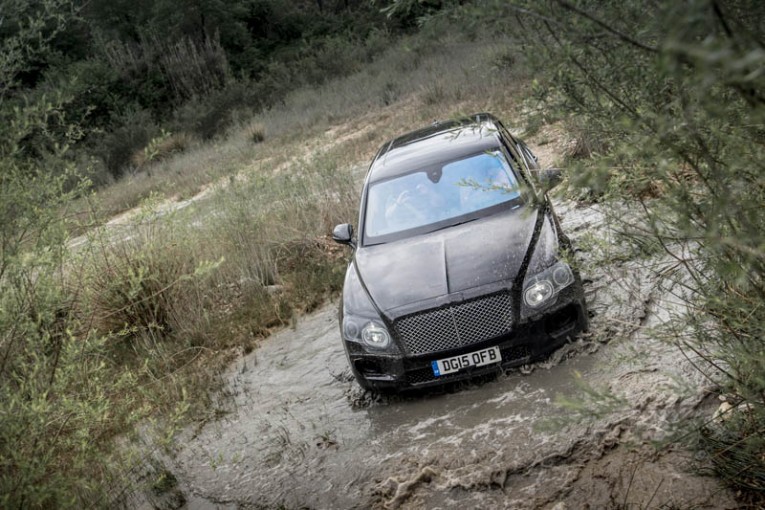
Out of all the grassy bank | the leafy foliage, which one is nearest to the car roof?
the grassy bank

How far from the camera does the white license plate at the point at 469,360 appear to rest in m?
4.84

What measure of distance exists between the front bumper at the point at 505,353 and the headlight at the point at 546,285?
0.09 m

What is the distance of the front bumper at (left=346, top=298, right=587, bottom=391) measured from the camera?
15.8ft

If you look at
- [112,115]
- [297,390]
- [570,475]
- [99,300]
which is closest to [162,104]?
[112,115]

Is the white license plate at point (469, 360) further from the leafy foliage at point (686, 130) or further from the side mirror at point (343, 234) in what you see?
the side mirror at point (343, 234)

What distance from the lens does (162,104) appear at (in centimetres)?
3133

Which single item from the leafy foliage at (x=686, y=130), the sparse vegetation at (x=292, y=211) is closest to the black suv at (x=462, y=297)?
the sparse vegetation at (x=292, y=211)

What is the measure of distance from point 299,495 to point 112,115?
26.9m

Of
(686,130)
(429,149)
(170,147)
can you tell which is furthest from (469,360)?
(170,147)

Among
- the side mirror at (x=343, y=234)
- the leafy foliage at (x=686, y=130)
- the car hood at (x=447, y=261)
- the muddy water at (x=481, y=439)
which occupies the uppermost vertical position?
the leafy foliage at (x=686, y=130)

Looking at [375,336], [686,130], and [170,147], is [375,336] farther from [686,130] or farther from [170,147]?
[170,147]

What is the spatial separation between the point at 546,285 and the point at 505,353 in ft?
1.76

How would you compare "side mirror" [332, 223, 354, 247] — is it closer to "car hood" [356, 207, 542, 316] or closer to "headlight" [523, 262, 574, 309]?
"car hood" [356, 207, 542, 316]

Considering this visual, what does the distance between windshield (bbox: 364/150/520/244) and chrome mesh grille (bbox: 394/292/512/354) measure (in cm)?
110
